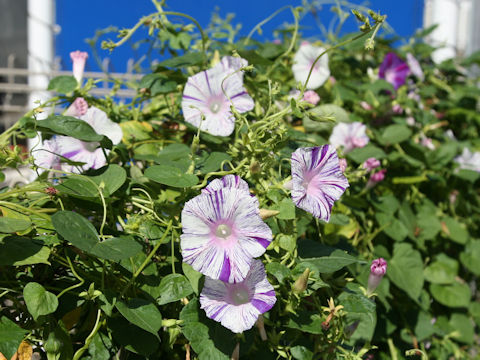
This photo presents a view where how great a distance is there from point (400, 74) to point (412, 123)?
16 cm

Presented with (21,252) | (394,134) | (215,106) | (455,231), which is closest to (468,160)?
(455,231)

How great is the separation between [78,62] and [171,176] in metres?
0.45

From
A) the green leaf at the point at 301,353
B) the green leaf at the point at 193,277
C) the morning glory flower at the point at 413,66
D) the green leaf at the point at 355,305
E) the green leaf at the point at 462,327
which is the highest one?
the morning glory flower at the point at 413,66

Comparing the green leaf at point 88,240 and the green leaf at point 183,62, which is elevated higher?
the green leaf at point 183,62

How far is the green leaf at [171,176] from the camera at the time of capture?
0.71 m

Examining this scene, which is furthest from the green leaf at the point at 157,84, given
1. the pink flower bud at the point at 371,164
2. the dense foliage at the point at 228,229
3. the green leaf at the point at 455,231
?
the green leaf at the point at 455,231

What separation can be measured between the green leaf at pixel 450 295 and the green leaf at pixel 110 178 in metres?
0.97

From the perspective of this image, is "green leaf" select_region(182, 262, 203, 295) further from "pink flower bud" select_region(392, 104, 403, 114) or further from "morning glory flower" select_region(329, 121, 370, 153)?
"pink flower bud" select_region(392, 104, 403, 114)

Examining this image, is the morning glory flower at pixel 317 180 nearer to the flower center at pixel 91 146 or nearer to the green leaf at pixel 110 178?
the green leaf at pixel 110 178

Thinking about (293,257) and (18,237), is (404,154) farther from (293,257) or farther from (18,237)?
(18,237)

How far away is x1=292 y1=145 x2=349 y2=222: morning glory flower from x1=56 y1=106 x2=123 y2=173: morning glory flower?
37 cm

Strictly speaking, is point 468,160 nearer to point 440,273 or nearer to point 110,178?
point 440,273

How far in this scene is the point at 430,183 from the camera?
1487 mm

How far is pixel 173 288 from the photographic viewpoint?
69 centimetres
